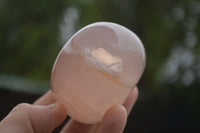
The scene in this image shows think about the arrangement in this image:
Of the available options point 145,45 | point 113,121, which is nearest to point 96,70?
point 113,121

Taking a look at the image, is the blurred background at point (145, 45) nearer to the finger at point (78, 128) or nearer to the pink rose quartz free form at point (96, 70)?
the finger at point (78, 128)

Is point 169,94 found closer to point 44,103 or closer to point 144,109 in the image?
point 144,109

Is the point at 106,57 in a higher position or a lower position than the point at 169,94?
higher

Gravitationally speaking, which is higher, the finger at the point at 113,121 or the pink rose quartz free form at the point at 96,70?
the pink rose quartz free form at the point at 96,70

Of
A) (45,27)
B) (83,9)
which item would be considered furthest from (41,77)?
(83,9)

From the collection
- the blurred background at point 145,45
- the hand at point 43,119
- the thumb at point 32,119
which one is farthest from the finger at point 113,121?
the blurred background at point 145,45

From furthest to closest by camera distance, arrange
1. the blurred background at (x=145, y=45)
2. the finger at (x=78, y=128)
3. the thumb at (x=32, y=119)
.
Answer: the blurred background at (x=145, y=45) → the finger at (x=78, y=128) → the thumb at (x=32, y=119)
